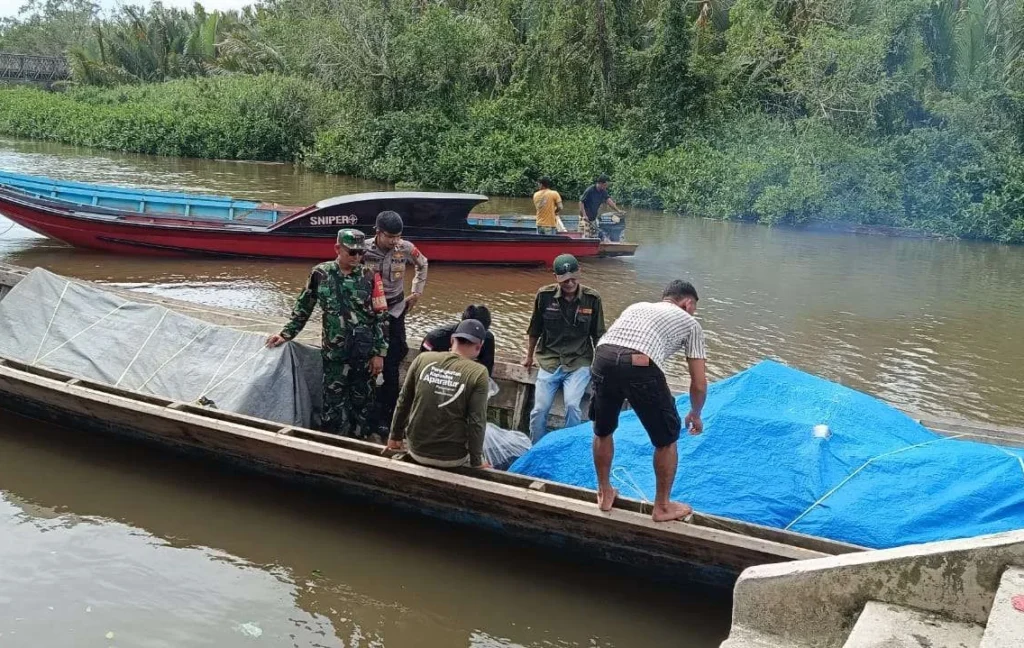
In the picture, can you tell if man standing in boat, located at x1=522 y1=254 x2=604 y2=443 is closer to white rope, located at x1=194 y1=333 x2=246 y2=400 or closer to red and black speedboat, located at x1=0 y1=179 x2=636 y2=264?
white rope, located at x1=194 y1=333 x2=246 y2=400

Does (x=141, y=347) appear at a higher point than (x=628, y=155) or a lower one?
lower

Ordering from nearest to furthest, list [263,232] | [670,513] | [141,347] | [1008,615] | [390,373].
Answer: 1. [1008,615]
2. [670,513]
3. [390,373]
4. [141,347]
5. [263,232]

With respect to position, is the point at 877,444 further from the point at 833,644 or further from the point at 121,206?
the point at 121,206

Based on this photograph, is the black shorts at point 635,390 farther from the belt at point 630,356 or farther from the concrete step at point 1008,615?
the concrete step at point 1008,615

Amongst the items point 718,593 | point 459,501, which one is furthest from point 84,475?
point 718,593

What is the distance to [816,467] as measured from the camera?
16.1 ft

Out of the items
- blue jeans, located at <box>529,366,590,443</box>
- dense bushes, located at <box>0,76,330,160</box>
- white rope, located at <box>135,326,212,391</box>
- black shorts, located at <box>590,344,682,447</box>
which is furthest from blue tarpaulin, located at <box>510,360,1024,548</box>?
dense bushes, located at <box>0,76,330,160</box>

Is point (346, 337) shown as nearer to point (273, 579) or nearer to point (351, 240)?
point (351, 240)

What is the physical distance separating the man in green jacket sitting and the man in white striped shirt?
0.73 m

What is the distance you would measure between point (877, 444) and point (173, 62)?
45.3 meters

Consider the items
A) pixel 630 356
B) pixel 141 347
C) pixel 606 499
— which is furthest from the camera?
pixel 141 347

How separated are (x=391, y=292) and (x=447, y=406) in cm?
196

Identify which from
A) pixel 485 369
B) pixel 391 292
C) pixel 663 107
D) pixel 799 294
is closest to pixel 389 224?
pixel 391 292

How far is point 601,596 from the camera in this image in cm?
521
